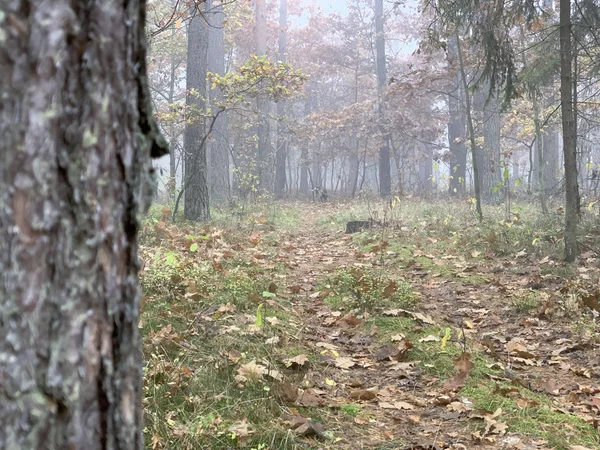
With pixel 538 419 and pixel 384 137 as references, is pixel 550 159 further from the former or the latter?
pixel 538 419

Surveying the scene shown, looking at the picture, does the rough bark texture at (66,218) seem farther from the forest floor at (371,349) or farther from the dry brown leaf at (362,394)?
the dry brown leaf at (362,394)

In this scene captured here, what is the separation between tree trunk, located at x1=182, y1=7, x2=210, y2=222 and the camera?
968cm

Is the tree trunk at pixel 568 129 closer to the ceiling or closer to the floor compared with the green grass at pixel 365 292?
closer to the ceiling

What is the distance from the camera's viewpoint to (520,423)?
105 inches

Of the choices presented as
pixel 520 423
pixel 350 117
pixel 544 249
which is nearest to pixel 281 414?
pixel 520 423

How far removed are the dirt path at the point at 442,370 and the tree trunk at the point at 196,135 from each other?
4438 millimetres

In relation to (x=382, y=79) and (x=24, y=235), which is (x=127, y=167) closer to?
(x=24, y=235)

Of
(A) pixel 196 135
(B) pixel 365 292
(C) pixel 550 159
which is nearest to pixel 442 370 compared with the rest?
(B) pixel 365 292

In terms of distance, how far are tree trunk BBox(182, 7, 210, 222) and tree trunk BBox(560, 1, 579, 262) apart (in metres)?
5.84

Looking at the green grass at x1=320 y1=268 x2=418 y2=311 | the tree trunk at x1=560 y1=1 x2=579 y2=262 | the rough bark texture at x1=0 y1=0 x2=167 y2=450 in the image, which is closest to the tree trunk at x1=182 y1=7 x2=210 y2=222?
the green grass at x1=320 y1=268 x2=418 y2=311

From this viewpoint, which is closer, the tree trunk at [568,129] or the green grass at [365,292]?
the green grass at [365,292]

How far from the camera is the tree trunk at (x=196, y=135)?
31.8ft

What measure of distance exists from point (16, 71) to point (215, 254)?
529 cm

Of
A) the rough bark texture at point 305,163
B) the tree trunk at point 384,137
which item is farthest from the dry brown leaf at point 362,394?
the rough bark texture at point 305,163
